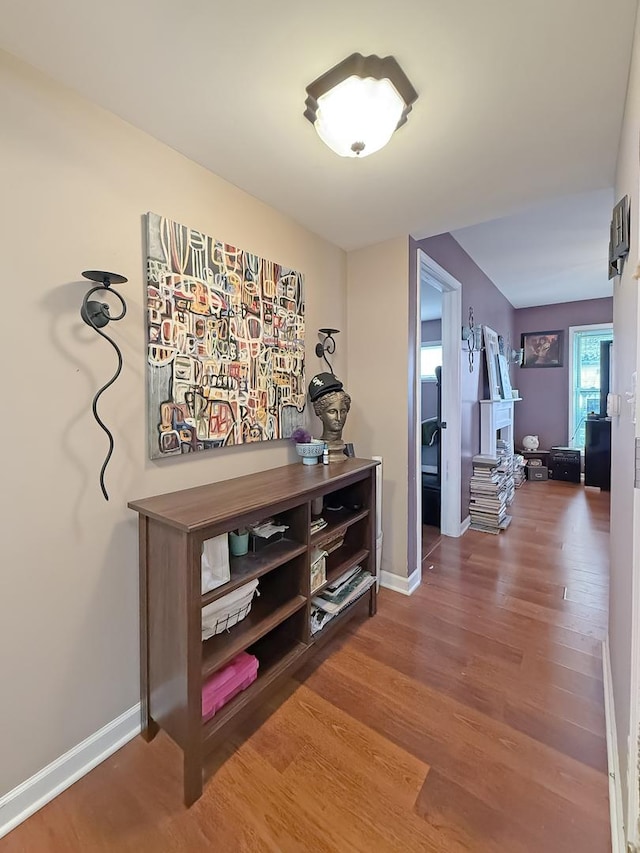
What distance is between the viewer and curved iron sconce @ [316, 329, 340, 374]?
7.29 feet

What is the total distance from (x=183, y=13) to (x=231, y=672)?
2.05 metres

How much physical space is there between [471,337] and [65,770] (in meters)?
3.83

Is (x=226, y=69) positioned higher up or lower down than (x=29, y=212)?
higher up

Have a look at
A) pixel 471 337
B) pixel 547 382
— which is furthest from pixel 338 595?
pixel 547 382

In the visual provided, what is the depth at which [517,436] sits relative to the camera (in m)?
5.99

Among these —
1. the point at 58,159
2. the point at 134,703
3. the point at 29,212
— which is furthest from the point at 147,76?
the point at 134,703

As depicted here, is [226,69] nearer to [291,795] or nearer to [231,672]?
[231,672]

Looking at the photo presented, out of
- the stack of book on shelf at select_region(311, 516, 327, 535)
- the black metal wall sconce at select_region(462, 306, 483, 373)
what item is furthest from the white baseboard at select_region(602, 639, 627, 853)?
the black metal wall sconce at select_region(462, 306, 483, 373)

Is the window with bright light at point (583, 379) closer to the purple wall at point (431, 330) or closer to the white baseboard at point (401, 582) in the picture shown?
the purple wall at point (431, 330)

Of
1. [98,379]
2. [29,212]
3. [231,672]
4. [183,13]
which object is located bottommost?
[231,672]

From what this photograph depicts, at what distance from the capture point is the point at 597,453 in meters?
4.81

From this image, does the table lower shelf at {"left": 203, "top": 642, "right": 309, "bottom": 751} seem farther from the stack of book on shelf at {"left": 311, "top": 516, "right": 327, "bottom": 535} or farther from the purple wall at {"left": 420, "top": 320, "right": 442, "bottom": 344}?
the purple wall at {"left": 420, "top": 320, "right": 442, "bottom": 344}

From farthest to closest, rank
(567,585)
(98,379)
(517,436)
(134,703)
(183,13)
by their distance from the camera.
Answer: (517,436) < (567,585) < (134,703) < (98,379) < (183,13)

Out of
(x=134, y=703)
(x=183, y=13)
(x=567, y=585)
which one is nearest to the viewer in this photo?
(x=183, y=13)
